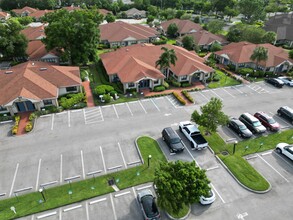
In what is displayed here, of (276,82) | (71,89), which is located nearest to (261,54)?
(276,82)

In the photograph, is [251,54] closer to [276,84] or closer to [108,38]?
[276,84]

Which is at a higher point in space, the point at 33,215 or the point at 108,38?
the point at 108,38

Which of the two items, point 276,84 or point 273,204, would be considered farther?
point 276,84

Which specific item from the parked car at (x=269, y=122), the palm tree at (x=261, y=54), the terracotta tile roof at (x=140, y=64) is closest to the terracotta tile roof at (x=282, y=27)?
the palm tree at (x=261, y=54)

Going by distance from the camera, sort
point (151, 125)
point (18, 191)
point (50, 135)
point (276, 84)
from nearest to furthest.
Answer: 1. point (18, 191)
2. point (50, 135)
3. point (151, 125)
4. point (276, 84)

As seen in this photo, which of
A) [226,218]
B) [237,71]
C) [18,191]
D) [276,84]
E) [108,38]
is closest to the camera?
[226,218]

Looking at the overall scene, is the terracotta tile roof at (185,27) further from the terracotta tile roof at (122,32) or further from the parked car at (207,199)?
the parked car at (207,199)

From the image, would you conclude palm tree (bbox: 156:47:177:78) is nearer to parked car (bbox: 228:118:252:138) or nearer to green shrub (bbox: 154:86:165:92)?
green shrub (bbox: 154:86:165:92)

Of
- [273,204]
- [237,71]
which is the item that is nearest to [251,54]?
[237,71]
